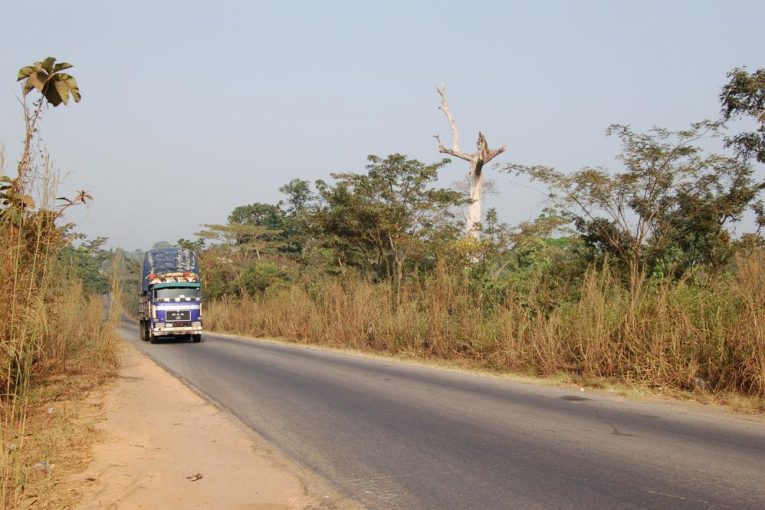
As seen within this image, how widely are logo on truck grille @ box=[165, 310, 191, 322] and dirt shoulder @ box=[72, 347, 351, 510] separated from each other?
18051mm

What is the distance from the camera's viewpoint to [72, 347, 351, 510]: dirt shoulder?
17.7 ft

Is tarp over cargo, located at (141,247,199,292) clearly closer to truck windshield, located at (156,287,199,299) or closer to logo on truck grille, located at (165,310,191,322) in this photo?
truck windshield, located at (156,287,199,299)

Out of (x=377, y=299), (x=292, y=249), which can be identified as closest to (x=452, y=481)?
(x=377, y=299)

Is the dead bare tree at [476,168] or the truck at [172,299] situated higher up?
the dead bare tree at [476,168]

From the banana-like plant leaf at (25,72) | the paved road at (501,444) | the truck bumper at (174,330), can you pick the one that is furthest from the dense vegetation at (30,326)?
the truck bumper at (174,330)

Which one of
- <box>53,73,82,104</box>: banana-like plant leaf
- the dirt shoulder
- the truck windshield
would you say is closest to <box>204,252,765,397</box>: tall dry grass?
the dirt shoulder

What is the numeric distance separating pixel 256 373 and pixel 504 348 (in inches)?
220

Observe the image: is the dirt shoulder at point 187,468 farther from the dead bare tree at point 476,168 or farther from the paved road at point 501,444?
the dead bare tree at point 476,168

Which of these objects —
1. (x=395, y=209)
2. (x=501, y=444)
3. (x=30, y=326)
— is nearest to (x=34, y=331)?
(x=30, y=326)

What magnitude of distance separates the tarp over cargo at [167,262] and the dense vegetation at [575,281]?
5.06m

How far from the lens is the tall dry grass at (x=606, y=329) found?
984cm

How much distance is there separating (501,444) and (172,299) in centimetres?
2296

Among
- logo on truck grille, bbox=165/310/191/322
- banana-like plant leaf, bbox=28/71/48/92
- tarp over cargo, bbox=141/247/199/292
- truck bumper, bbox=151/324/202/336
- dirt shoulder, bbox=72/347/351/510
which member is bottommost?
dirt shoulder, bbox=72/347/351/510

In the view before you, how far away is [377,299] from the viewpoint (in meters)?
20.1
